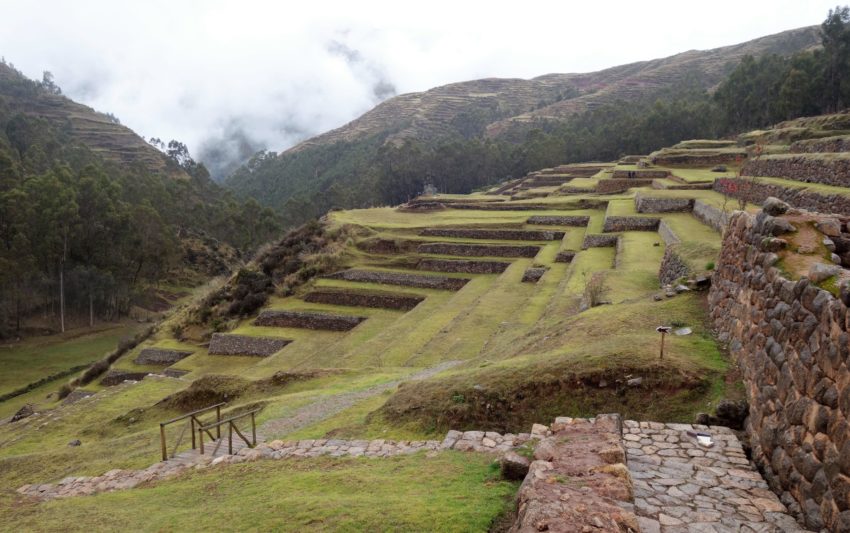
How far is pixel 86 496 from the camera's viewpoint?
9.06 meters

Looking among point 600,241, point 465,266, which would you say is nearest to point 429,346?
point 600,241

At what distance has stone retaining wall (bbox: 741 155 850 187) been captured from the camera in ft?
58.8

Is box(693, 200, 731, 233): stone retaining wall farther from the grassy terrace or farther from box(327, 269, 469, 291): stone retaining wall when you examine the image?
box(327, 269, 469, 291): stone retaining wall

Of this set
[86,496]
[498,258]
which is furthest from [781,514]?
[498,258]

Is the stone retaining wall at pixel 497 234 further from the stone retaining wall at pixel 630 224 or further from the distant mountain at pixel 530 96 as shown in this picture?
the distant mountain at pixel 530 96

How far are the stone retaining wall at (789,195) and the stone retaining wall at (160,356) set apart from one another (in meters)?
27.1

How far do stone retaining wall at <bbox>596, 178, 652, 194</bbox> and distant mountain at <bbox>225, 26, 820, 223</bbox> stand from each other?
3720 centimetres

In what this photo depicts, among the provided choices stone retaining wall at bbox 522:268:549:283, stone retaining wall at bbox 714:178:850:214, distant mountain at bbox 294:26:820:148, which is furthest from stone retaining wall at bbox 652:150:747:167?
distant mountain at bbox 294:26:820:148

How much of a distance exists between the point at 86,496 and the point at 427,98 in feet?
599

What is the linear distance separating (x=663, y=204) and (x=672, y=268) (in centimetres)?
1272

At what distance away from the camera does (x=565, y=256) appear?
26.8 m

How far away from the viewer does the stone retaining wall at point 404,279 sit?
97.3ft

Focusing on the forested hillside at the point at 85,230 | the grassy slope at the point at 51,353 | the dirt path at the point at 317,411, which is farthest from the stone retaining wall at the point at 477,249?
the forested hillside at the point at 85,230

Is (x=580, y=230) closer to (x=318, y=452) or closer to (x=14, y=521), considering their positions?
Answer: (x=318, y=452)
